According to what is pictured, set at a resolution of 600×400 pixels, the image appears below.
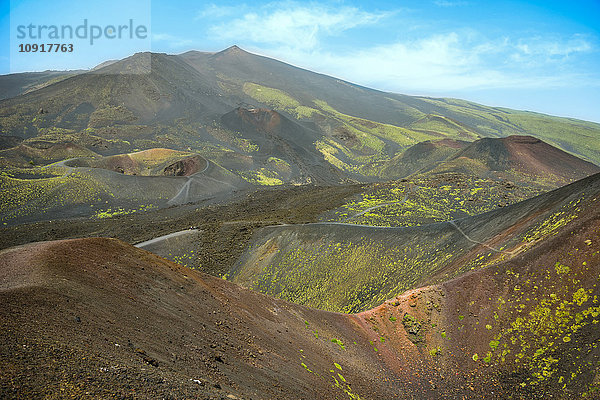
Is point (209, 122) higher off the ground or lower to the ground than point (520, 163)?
higher

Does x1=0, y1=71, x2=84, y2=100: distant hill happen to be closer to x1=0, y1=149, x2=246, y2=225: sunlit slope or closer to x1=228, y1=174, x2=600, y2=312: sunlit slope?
x1=0, y1=149, x2=246, y2=225: sunlit slope

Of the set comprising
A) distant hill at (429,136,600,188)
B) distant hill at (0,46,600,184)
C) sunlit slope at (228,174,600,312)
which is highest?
distant hill at (0,46,600,184)

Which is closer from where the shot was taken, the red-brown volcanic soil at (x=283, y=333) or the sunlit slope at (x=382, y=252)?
the red-brown volcanic soil at (x=283, y=333)

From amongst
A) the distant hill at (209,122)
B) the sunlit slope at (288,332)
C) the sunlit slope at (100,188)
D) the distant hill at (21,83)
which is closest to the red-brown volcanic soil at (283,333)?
the sunlit slope at (288,332)

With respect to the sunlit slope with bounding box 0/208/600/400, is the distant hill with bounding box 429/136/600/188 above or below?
above

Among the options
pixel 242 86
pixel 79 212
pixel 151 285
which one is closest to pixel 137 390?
pixel 151 285

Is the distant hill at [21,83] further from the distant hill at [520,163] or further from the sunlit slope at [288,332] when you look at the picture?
the sunlit slope at [288,332]

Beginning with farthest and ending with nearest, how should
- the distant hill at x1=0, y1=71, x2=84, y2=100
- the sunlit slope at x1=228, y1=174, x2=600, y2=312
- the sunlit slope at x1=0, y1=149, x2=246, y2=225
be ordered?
the distant hill at x1=0, y1=71, x2=84, y2=100, the sunlit slope at x1=0, y1=149, x2=246, y2=225, the sunlit slope at x1=228, y1=174, x2=600, y2=312

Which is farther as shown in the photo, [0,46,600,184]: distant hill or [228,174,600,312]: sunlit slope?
[0,46,600,184]: distant hill

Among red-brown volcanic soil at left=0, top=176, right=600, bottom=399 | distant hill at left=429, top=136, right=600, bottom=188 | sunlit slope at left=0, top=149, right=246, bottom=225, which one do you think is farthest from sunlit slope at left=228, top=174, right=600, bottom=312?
distant hill at left=429, top=136, right=600, bottom=188

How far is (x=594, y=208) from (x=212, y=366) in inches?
692

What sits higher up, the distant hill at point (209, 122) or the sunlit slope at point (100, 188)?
the distant hill at point (209, 122)

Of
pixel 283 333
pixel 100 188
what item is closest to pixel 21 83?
pixel 100 188

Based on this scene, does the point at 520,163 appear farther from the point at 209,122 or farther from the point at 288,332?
the point at 209,122
